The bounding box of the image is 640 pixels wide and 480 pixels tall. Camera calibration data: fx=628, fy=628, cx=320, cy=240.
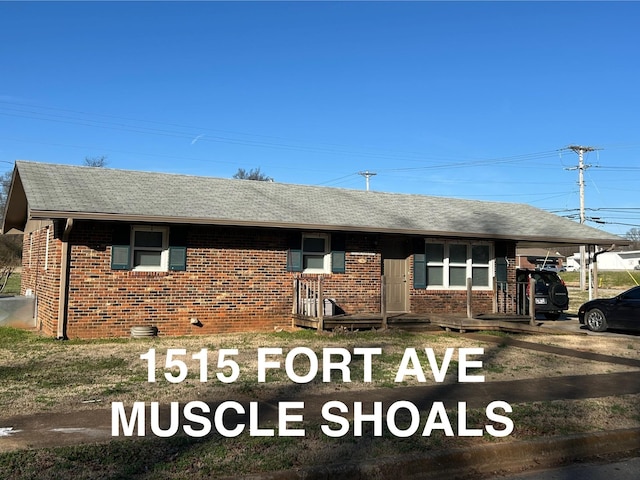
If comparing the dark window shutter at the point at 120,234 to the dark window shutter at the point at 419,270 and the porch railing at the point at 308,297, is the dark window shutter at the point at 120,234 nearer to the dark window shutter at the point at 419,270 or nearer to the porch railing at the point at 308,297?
the porch railing at the point at 308,297

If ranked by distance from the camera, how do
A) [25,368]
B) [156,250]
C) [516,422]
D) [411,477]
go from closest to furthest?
[411,477], [516,422], [25,368], [156,250]

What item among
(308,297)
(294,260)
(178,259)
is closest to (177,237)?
(178,259)

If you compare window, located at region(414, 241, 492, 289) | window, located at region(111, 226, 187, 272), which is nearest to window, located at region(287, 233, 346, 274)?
window, located at region(414, 241, 492, 289)

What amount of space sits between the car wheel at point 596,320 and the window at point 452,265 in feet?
9.14

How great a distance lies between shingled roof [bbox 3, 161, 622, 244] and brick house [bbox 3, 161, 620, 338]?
0.17 feet

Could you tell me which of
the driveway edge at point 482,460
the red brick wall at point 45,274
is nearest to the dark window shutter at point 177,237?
the red brick wall at point 45,274

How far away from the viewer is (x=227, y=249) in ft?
48.6

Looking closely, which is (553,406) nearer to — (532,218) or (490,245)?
(490,245)

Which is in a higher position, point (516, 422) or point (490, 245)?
point (490, 245)

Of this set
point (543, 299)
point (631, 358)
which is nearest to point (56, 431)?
point (631, 358)

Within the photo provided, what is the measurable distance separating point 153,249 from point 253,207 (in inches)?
110

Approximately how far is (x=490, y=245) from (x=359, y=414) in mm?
12061

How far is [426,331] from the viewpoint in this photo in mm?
15703

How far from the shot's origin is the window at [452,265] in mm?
17031
